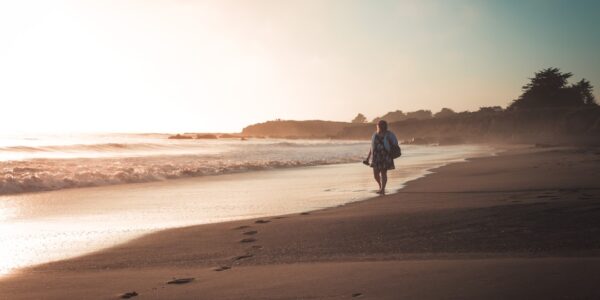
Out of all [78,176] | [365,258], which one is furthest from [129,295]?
[78,176]

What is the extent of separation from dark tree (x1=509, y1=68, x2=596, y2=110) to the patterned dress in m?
57.4

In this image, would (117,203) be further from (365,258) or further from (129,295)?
(365,258)

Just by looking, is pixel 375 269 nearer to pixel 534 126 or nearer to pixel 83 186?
pixel 83 186

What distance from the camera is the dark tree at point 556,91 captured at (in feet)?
202

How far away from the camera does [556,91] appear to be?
6188 centimetres

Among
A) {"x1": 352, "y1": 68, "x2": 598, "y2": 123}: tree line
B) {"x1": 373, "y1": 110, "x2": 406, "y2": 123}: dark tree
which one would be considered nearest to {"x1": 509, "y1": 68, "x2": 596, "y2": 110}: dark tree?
{"x1": 352, "y1": 68, "x2": 598, "y2": 123}: tree line

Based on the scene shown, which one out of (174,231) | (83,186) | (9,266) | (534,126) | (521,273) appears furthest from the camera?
(534,126)

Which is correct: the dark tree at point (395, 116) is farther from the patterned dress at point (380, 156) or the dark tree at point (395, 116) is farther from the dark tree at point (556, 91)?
the patterned dress at point (380, 156)

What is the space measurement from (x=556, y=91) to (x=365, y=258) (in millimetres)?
65305

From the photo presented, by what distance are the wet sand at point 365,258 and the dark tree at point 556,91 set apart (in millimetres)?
60591

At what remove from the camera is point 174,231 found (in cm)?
695

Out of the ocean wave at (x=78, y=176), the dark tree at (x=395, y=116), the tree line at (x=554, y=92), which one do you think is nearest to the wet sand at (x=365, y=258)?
the ocean wave at (x=78, y=176)

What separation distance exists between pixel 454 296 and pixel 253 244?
118 inches

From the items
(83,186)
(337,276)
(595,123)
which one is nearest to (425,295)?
(337,276)
